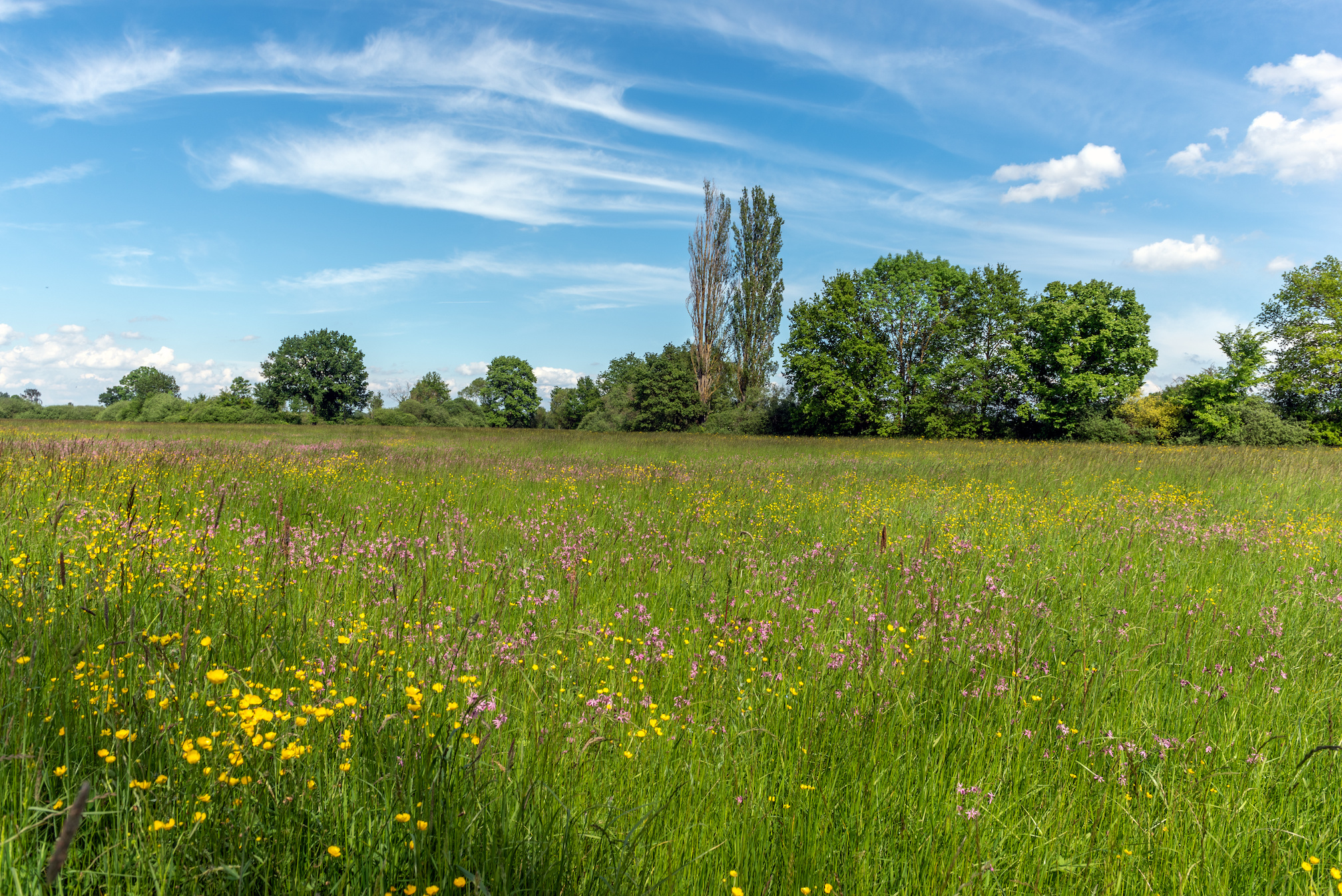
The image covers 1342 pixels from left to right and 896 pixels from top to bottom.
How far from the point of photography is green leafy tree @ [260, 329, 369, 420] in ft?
225

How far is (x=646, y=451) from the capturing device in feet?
61.2

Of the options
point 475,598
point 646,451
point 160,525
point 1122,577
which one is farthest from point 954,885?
point 646,451

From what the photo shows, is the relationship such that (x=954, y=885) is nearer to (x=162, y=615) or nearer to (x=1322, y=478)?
(x=162, y=615)

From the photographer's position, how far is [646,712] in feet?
8.36

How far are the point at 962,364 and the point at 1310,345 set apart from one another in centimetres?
2108

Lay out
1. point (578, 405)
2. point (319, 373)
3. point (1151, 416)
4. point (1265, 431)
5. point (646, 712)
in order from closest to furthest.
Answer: point (646, 712)
point (1265, 431)
point (1151, 416)
point (319, 373)
point (578, 405)

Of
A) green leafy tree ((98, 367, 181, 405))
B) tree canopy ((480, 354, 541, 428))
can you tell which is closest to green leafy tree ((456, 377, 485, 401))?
tree canopy ((480, 354, 541, 428))

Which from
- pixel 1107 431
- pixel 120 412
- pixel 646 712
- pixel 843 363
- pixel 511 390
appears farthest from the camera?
pixel 511 390

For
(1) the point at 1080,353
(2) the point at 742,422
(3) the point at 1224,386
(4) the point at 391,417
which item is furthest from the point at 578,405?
(3) the point at 1224,386

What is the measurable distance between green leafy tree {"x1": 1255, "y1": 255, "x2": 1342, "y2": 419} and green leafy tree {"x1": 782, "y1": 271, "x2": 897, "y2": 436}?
2406cm

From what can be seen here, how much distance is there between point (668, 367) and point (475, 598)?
47675mm

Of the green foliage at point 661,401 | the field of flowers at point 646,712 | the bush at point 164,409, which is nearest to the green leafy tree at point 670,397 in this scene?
the green foliage at point 661,401

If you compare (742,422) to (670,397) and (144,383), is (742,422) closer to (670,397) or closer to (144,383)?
(670,397)

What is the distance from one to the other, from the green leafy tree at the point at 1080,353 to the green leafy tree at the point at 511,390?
2646 inches
